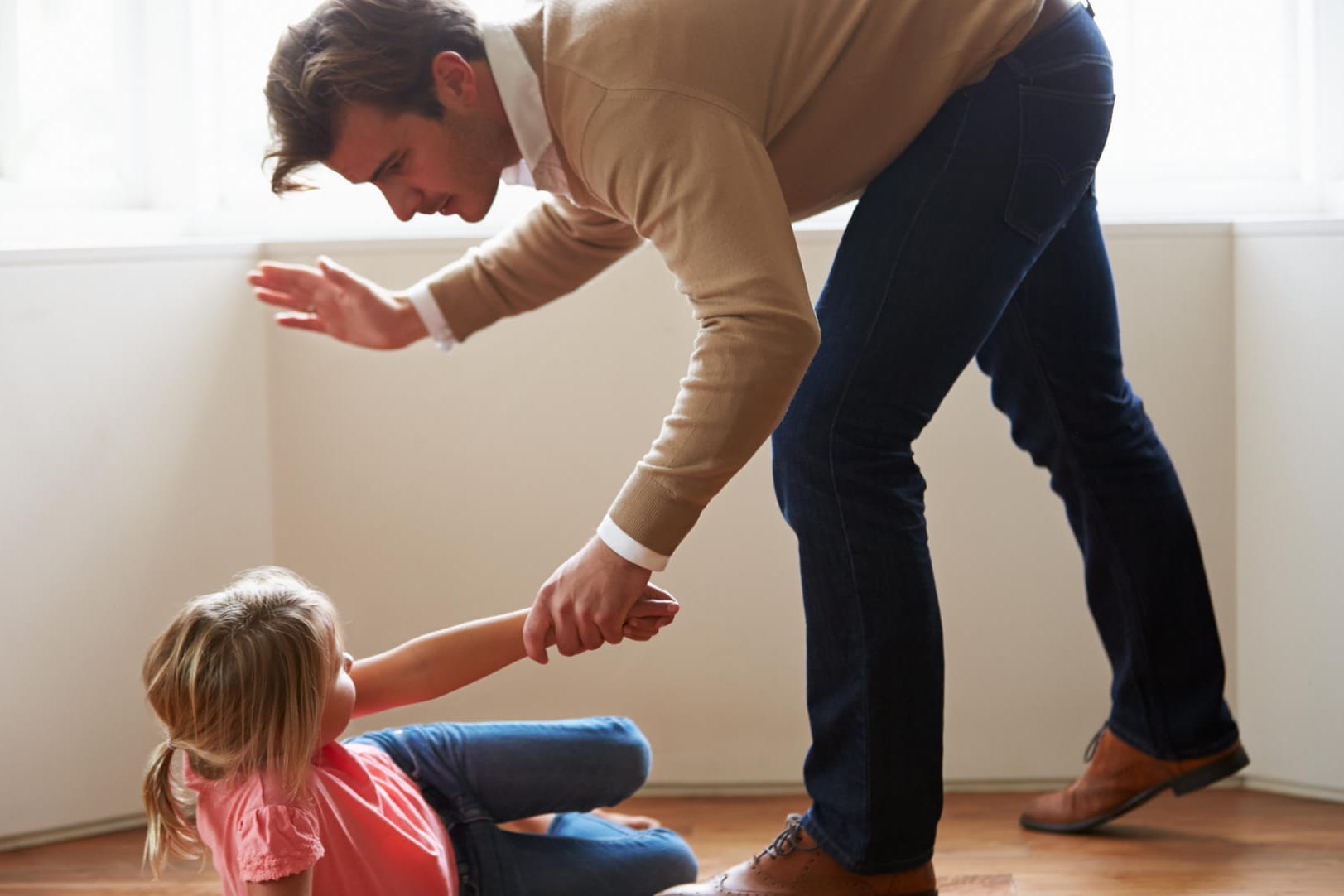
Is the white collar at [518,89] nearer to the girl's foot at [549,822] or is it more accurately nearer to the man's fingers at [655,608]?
the man's fingers at [655,608]

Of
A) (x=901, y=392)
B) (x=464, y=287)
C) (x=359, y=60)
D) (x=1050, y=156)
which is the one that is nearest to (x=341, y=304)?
(x=464, y=287)

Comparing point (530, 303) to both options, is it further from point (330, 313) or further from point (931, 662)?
point (931, 662)

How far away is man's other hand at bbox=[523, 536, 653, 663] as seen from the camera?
3.79 feet

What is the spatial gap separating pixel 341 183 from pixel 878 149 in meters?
1.20

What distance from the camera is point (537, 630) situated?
3.88 feet

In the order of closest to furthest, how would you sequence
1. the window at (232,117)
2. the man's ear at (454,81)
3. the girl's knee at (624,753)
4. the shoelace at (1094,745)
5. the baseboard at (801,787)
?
1. the man's ear at (454,81)
2. the girl's knee at (624,753)
3. the shoelace at (1094,745)
4. the baseboard at (801,787)
5. the window at (232,117)

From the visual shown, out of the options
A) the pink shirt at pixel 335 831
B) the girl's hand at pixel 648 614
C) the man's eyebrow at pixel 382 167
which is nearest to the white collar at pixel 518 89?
the man's eyebrow at pixel 382 167

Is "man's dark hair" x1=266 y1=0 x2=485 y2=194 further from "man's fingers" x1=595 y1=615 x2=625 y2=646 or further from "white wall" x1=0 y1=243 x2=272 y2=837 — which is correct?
"white wall" x1=0 y1=243 x2=272 y2=837

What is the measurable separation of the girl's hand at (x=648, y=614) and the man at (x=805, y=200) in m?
0.03

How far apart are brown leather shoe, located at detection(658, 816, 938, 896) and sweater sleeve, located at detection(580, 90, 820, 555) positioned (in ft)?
1.27

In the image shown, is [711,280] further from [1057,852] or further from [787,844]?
[1057,852]

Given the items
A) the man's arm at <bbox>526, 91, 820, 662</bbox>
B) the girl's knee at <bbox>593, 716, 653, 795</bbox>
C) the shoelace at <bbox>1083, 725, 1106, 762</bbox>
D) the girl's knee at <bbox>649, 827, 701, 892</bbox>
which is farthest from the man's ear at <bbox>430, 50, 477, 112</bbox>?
the shoelace at <bbox>1083, 725, 1106, 762</bbox>

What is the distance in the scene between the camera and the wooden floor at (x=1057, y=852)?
1532mm

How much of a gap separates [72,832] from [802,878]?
1.06 meters
